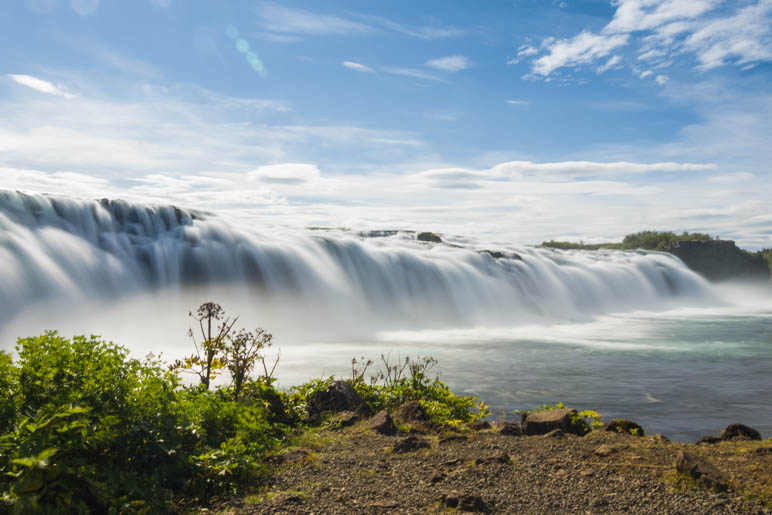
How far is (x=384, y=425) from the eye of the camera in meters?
6.59

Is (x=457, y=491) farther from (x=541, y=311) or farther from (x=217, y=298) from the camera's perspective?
(x=541, y=311)

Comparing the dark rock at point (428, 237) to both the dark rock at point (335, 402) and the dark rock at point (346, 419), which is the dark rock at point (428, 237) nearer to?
the dark rock at point (335, 402)

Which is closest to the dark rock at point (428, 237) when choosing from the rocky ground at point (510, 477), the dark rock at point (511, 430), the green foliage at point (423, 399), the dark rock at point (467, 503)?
the green foliage at point (423, 399)

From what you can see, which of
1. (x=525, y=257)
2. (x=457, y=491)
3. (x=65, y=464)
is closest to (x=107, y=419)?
(x=65, y=464)

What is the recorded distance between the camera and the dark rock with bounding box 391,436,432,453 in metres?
5.70

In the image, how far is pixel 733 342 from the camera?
22.7 m

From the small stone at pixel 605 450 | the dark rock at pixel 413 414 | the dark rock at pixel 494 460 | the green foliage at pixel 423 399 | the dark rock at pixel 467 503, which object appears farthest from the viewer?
the green foliage at pixel 423 399

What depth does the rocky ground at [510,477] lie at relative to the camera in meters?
4.23

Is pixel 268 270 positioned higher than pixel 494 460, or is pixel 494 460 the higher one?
pixel 268 270

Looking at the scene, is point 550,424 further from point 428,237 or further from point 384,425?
point 428,237

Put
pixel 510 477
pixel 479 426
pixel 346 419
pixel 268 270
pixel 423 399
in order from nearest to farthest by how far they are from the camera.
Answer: pixel 510 477 → pixel 346 419 → pixel 479 426 → pixel 423 399 → pixel 268 270

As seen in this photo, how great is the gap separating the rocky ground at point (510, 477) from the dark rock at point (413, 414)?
3.00 feet

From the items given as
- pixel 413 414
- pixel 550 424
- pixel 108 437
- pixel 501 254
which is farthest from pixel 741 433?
pixel 501 254

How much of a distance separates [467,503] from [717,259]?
66.3 meters
